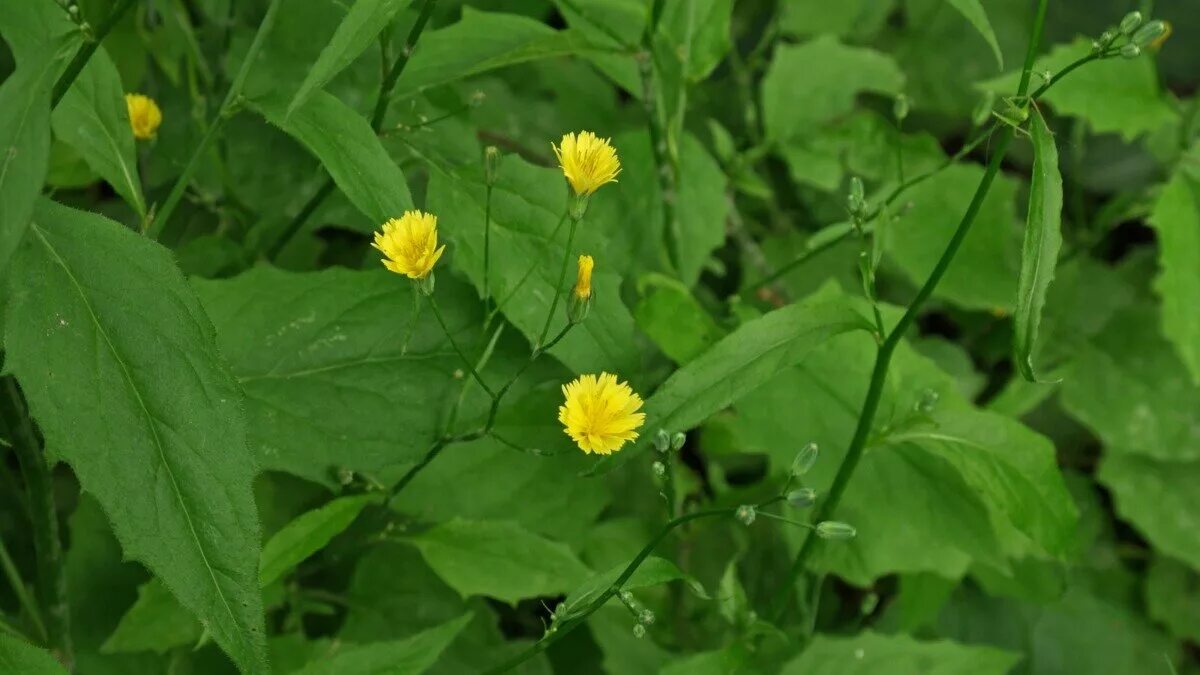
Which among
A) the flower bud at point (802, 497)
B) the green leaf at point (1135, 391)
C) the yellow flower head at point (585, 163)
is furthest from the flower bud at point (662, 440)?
the green leaf at point (1135, 391)

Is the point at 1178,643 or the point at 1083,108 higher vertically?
the point at 1083,108

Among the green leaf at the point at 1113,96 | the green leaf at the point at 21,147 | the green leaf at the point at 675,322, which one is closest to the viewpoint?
the green leaf at the point at 21,147

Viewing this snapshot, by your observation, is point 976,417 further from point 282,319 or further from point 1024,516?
point 282,319

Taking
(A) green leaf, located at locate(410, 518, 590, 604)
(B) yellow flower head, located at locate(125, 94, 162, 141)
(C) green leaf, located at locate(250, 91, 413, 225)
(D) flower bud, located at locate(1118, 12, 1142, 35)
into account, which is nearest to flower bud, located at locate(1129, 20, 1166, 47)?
(D) flower bud, located at locate(1118, 12, 1142, 35)

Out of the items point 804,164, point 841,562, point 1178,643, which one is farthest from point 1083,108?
point 1178,643

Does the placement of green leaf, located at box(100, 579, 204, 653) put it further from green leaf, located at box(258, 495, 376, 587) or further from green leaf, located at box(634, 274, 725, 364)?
green leaf, located at box(634, 274, 725, 364)

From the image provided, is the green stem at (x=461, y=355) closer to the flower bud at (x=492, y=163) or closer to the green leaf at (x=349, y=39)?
the flower bud at (x=492, y=163)
